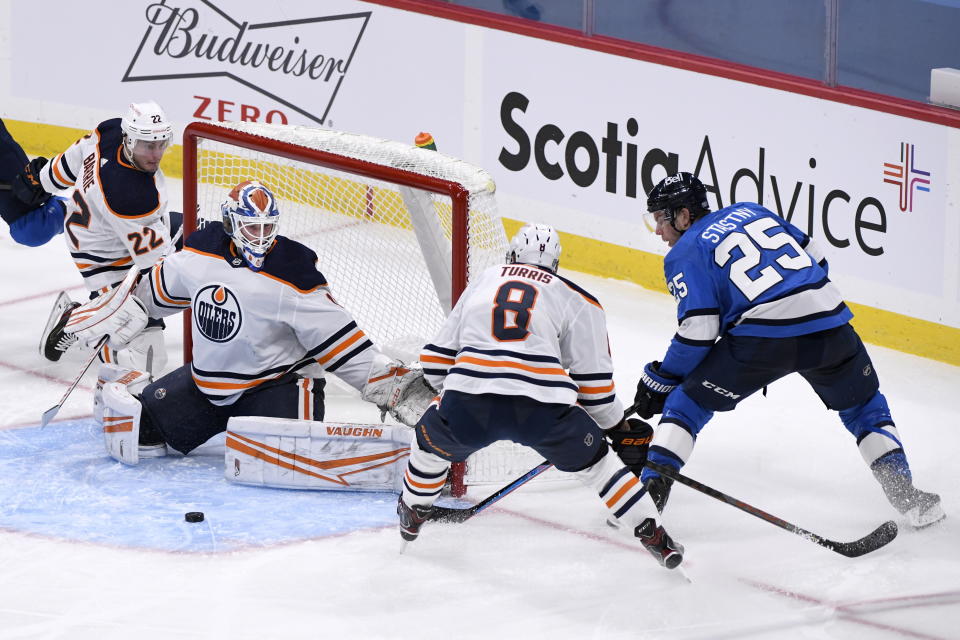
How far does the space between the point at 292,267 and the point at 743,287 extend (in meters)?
1.37

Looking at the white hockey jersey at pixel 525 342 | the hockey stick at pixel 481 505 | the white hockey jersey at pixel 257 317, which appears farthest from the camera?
the white hockey jersey at pixel 257 317

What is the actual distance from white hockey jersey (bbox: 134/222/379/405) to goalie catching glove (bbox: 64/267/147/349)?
158 millimetres

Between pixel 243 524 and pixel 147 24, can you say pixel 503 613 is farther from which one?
pixel 147 24

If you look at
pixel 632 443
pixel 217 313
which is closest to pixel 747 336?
pixel 632 443

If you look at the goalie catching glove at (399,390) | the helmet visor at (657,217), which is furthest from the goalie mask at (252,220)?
the helmet visor at (657,217)

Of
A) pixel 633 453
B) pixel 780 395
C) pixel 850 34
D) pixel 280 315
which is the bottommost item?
pixel 780 395

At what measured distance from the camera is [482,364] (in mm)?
4102

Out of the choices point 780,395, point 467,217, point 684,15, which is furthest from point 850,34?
point 467,217

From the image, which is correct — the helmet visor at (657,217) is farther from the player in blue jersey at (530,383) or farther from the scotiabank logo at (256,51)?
the scotiabank logo at (256,51)

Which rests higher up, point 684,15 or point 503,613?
point 684,15

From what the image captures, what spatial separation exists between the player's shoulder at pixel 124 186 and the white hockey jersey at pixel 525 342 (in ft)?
5.79

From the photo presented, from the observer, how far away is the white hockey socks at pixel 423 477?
4273 millimetres

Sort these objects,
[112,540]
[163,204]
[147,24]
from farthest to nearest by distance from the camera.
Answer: [147,24], [163,204], [112,540]

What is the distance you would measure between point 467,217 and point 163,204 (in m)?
1.49
